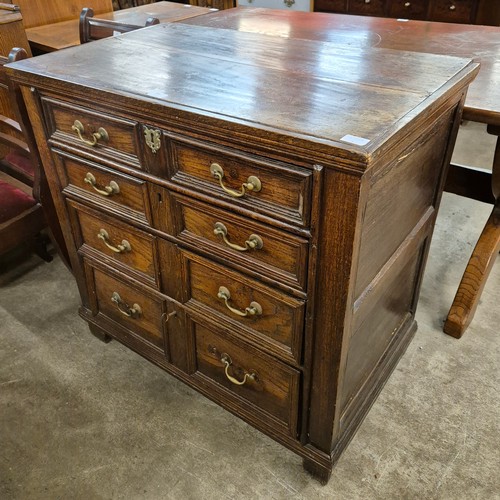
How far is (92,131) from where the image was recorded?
3.86 feet

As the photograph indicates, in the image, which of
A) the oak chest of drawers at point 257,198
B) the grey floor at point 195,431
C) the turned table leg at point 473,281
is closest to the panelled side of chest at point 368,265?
the oak chest of drawers at point 257,198

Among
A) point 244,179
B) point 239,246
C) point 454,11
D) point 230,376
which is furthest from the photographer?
point 454,11

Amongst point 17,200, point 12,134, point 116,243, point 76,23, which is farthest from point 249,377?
point 76,23

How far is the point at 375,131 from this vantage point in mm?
826

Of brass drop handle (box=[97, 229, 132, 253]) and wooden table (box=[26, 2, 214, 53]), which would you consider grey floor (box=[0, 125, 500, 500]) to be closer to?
brass drop handle (box=[97, 229, 132, 253])

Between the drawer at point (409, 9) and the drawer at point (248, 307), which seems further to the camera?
the drawer at point (409, 9)

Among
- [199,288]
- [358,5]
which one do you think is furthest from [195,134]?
[358,5]

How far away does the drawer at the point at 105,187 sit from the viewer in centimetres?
120

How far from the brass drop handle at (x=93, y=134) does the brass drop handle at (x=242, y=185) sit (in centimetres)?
32

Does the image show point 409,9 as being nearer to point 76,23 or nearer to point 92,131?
point 76,23

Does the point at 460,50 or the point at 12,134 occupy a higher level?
the point at 460,50

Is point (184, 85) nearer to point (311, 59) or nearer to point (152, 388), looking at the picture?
point (311, 59)

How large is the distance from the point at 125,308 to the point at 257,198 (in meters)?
0.73

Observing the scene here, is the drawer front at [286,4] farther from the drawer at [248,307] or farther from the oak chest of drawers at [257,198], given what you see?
the drawer at [248,307]
